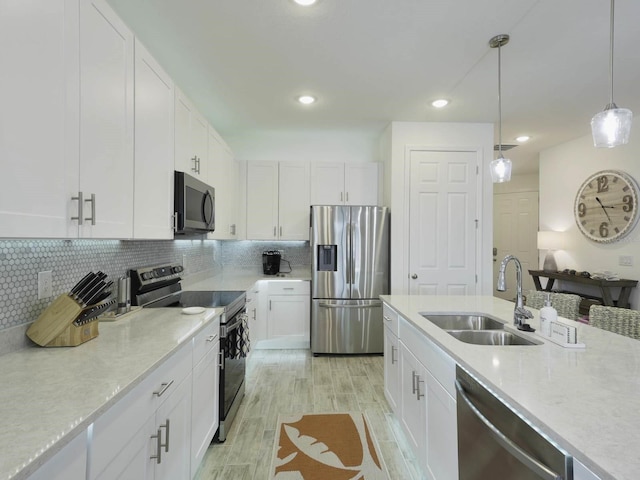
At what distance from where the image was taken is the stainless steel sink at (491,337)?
62.0 inches

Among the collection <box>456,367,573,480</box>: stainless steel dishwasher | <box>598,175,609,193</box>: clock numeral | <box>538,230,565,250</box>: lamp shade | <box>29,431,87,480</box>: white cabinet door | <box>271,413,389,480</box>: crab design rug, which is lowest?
<box>271,413,389,480</box>: crab design rug

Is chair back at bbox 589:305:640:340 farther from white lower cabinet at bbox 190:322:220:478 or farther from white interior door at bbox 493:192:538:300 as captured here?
white interior door at bbox 493:192:538:300

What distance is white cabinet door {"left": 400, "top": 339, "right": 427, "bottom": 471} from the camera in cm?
163

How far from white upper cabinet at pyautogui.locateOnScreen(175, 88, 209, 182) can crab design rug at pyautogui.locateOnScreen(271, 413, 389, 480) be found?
1.96 meters

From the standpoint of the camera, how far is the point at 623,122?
147cm

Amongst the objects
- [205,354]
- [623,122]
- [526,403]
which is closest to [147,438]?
[205,354]

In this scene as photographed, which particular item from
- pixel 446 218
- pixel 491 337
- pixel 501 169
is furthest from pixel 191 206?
pixel 446 218

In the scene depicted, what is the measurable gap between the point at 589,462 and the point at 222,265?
160 inches

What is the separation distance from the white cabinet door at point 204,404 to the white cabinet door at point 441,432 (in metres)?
1.17

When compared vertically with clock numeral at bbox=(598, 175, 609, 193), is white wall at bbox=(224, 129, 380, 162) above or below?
above

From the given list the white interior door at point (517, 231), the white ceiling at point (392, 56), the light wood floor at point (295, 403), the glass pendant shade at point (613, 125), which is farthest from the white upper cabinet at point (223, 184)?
the white interior door at point (517, 231)

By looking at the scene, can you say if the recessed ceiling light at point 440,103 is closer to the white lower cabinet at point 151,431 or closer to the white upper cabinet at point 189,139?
the white upper cabinet at point 189,139

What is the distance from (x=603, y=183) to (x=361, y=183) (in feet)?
9.53

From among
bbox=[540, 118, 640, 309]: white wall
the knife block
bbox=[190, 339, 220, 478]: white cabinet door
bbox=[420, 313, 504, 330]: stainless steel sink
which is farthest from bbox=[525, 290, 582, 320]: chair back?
the knife block
